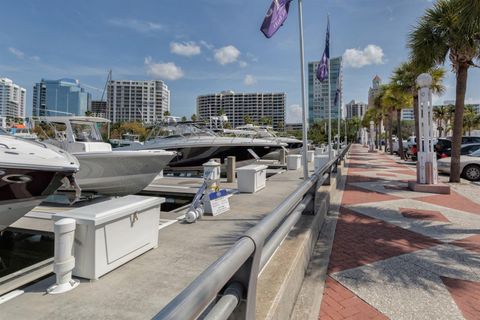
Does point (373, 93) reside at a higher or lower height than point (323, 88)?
higher

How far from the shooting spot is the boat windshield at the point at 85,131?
10.5 metres

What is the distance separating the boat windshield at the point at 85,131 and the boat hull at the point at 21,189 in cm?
554

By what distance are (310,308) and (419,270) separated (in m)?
1.85

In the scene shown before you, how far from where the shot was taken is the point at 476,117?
76.6 meters

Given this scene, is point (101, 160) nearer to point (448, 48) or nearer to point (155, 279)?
point (155, 279)

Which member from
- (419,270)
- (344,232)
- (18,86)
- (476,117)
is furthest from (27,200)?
(476,117)

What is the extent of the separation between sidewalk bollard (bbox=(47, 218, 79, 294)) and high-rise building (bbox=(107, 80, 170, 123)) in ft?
219

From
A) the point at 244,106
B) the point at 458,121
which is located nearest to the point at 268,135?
the point at 458,121

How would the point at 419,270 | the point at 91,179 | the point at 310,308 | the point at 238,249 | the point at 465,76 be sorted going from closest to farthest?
the point at 238,249 → the point at 310,308 → the point at 419,270 → the point at 91,179 → the point at 465,76

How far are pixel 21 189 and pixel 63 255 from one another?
2343 mm

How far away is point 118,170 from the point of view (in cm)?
848

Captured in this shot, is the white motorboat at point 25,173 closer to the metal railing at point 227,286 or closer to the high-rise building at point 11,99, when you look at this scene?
the metal railing at point 227,286

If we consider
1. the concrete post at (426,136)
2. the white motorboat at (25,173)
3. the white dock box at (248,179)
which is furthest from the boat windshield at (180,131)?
the white motorboat at (25,173)

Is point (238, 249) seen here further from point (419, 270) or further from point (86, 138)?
point (86, 138)
